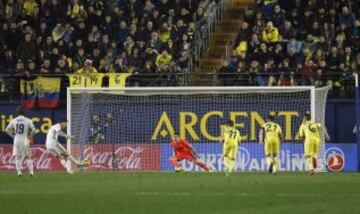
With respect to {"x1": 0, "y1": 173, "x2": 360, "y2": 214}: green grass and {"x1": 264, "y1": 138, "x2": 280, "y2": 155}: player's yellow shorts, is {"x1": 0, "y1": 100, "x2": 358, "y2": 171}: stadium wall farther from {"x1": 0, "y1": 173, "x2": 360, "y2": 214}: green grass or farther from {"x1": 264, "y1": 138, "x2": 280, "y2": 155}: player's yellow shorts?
{"x1": 0, "y1": 173, "x2": 360, "y2": 214}: green grass

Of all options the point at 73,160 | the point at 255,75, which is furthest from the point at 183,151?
the point at 255,75

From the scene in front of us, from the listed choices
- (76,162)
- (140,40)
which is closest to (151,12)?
(140,40)

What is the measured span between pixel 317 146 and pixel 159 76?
679 centimetres

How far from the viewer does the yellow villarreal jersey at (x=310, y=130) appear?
28797 millimetres

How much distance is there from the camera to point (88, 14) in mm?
34844

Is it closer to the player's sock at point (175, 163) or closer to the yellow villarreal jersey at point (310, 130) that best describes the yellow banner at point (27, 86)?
the player's sock at point (175, 163)

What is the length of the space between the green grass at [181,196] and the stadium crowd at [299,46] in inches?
334

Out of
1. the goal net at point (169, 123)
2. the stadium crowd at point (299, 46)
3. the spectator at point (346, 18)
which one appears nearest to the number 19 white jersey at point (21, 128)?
the goal net at point (169, 123)

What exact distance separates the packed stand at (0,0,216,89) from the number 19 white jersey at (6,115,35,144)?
422 centimetres

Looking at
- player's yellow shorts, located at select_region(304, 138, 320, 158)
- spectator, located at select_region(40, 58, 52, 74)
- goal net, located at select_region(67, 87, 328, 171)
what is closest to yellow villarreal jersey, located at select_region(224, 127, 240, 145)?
player's yellow shorts, located at select_region(304, 138, 320, 158)

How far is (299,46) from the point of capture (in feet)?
106

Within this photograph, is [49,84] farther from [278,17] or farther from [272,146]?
[272,146]

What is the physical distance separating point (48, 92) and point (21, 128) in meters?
4.98

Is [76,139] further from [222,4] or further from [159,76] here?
[222,4]
